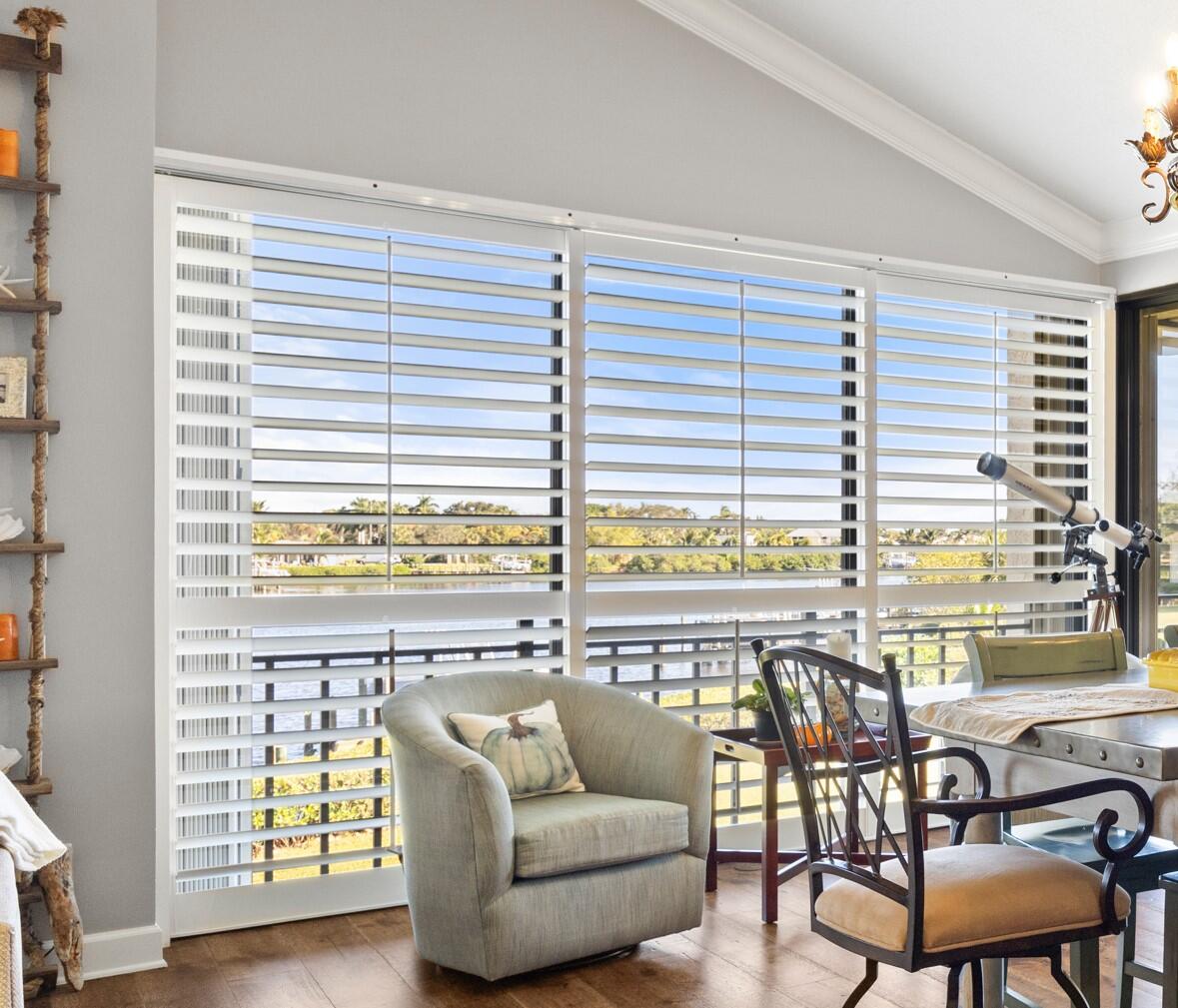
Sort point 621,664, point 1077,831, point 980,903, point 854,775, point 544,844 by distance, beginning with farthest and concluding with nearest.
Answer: point 621,664
point 544,844
point 1077,831
point 854,775
point 980,903

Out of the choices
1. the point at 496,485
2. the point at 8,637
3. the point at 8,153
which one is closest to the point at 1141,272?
the point at 496,485

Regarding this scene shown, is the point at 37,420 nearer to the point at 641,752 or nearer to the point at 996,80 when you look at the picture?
the point at 641,752

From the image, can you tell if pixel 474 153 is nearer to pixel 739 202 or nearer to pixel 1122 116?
pixel 739 202

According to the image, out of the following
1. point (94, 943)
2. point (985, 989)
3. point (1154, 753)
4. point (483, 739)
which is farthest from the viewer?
point (483, 739)

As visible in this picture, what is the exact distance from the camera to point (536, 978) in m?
3.10

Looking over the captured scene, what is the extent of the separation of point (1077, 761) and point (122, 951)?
8.34 ft

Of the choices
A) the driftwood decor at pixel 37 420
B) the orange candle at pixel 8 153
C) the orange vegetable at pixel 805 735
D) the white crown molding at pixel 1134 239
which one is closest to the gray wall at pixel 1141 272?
the white crown molding at pixel 1134 239

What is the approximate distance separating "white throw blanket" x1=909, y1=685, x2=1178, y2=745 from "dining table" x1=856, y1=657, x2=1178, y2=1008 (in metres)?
0.02

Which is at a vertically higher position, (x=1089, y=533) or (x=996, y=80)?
(x=996, y=80)

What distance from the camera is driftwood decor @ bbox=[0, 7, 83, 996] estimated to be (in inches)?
116

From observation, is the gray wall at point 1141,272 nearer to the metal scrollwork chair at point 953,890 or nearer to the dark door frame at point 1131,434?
the dark door frame at point 1131,434

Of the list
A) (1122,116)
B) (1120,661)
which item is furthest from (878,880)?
(1122,116)

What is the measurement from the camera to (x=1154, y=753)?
2.00 meters

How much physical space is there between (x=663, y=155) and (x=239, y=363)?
1755 millimetres
